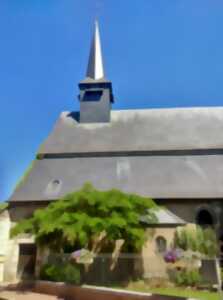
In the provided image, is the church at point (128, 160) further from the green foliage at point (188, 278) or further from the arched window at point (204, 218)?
the green foliage at point (188, 278)

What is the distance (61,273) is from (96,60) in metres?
19.6

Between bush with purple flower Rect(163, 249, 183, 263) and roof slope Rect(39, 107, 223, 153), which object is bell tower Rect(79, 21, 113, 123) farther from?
bush with purple flower Rect(163, 249, 183, 263)

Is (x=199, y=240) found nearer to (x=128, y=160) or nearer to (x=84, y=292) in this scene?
(x=84, y=292)

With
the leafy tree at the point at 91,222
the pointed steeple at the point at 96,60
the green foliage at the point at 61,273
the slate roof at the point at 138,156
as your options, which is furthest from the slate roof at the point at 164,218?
the pointed steeple at the point at 96,60

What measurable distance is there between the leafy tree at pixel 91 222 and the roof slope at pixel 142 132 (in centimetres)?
766

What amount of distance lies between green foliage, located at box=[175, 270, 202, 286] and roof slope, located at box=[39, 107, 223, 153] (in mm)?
10301

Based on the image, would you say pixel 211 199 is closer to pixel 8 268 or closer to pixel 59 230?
pixel 59 230

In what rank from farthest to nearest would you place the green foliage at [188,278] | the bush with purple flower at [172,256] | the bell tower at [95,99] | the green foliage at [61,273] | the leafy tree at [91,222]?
the bell tower at [95,99] < the leafy tree at [91,222] < the green foliage at [61,273] < the green foliage at [188,278] < the bush with purple flower at [172,256]

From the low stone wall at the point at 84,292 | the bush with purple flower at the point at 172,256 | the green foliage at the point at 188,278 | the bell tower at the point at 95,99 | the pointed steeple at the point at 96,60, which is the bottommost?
the low stone wall at the point at 84,292

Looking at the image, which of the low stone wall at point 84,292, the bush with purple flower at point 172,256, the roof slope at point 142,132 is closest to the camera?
the low stone wall at point 84,292

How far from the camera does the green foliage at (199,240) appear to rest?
16359mm

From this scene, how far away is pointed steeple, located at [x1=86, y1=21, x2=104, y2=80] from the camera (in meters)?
28.0

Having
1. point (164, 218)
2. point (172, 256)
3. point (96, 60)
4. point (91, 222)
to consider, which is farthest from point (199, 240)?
point (96, 60)

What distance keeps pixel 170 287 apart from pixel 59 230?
514 centimetres
